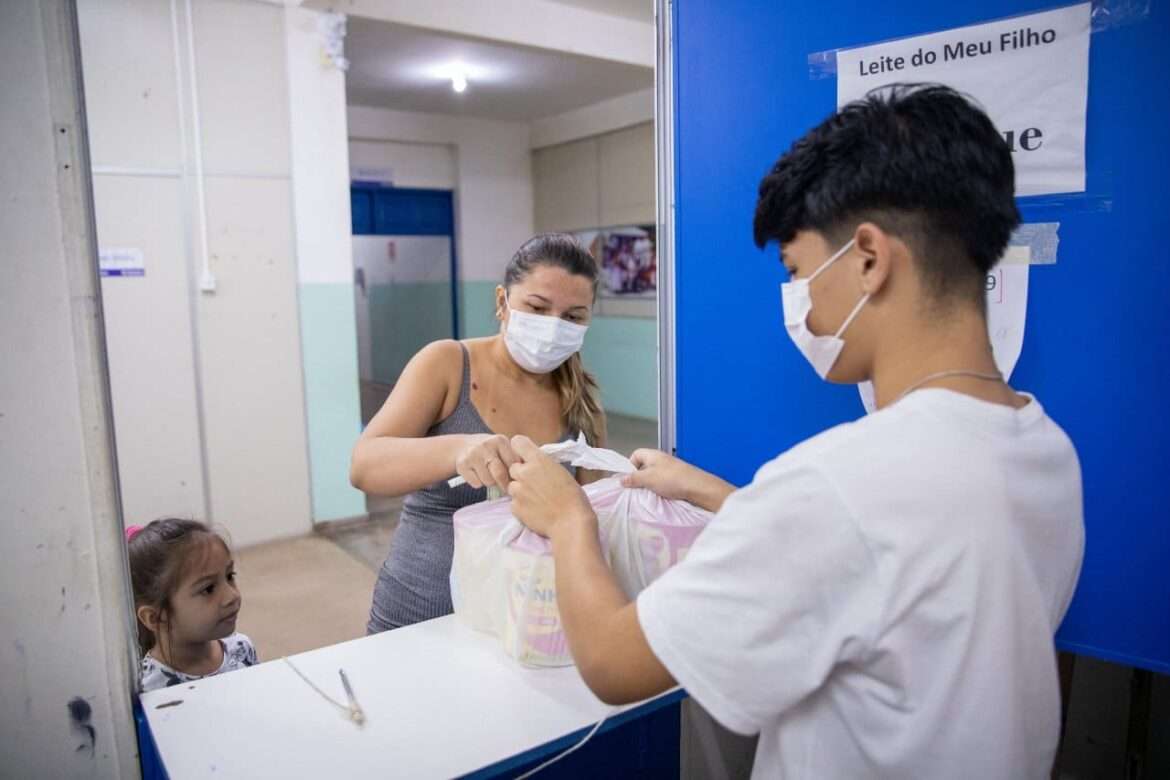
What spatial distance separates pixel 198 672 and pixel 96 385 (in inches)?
40.7

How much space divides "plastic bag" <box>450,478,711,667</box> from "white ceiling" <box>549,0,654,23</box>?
4.50m

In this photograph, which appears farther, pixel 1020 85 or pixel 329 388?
pixel 329 388

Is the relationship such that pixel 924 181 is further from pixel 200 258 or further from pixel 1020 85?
pixel 200 258

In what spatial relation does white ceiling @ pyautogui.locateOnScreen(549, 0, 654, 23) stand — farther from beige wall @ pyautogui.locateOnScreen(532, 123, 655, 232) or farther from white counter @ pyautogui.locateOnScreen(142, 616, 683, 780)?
white counter @ pyautogui.locateOnScreen(142, 616, 683, 780)

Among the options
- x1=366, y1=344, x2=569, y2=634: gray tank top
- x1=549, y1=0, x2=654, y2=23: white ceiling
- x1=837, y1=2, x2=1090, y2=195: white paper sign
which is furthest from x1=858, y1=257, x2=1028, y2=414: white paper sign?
x1=549, y1=0, x2=654, y2=23: white ceiling

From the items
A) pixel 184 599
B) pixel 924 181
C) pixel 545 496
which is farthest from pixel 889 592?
pixel 184 599

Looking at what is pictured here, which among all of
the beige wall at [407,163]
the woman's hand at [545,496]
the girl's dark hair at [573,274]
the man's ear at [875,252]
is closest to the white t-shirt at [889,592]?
the man's ear at [875,252]

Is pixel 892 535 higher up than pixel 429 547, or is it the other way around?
pixel 892 535

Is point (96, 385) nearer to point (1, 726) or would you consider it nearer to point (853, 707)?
point (1, 726)

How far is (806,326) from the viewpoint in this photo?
2.85 feet

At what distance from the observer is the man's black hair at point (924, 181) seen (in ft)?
2.40

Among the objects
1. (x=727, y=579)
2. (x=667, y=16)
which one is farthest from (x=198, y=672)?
(x=667, y=16)

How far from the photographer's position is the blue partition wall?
1.06 metres

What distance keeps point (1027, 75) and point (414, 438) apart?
44.5 inches
